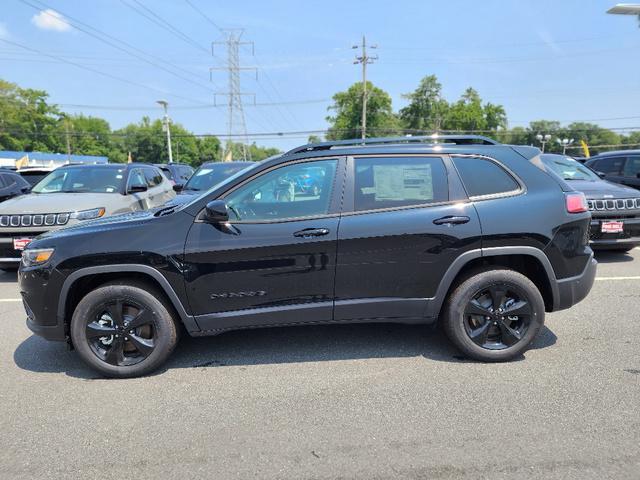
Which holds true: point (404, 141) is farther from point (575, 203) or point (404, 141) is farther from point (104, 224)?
point (104, 224)

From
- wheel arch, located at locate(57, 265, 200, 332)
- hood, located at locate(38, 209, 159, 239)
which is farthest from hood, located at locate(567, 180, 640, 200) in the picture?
hood, located at locate(38, 209, 159, 239)

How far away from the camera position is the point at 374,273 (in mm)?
3506

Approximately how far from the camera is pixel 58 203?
21.5 ft

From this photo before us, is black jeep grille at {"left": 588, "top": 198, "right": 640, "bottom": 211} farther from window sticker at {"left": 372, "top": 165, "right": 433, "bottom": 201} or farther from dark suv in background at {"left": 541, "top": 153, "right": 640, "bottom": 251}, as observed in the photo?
window sticker at {"left": 372, "top": 165, "right": 433, "bottom": 201}

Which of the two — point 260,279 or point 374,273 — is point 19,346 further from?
point 374,273

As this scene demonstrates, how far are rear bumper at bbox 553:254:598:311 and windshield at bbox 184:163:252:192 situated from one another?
21.0 feet

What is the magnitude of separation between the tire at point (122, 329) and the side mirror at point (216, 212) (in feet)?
2.50

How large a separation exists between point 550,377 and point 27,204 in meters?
7.18

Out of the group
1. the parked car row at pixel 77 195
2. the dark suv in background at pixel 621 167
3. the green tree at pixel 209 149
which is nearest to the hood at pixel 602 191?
the dark suv in background at pixel 621 167

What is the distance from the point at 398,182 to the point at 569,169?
6098mm

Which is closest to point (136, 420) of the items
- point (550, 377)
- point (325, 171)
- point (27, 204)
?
point (325, 171)

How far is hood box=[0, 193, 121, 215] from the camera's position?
6.39m

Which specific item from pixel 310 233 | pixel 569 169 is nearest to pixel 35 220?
pixel 310 233

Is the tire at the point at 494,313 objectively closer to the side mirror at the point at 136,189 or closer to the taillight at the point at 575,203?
the taillight at the point at 575,203
